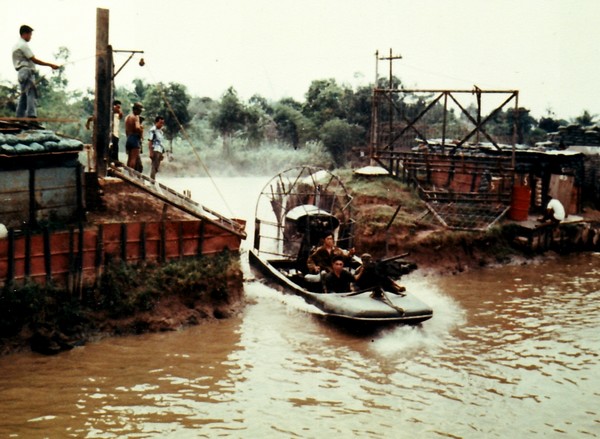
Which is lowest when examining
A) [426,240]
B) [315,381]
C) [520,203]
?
[315,381]

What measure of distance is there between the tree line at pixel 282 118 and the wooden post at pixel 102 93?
2468 centimetres

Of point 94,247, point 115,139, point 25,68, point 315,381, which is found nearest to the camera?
point 315,381

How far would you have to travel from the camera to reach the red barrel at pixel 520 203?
71.7ft

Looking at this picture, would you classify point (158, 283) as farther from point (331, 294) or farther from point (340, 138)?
point (340, 138)

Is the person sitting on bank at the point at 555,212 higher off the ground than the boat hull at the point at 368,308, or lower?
higher

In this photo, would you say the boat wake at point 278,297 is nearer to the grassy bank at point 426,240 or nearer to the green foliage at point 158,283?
the green foliage at point 158,283

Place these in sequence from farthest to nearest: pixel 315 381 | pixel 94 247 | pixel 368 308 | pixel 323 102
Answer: pixel 323 102
pixel 368 308
pixel 94 247
pixel 315 381

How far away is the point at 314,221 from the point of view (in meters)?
16.8

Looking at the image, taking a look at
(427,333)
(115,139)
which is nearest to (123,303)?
(115,139)

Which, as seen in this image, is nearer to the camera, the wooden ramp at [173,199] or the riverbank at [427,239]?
the wooden ramp at [173,199]

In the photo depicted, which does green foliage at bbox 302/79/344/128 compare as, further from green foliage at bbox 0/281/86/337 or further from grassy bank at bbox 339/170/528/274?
green foliage at bbox 0/281/86/337

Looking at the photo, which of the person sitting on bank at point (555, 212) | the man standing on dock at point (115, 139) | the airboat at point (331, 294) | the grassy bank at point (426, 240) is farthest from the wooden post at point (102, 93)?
the person sitting on bank at point (555, 212)

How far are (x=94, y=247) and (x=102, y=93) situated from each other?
346cm

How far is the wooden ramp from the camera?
13.3 metres
